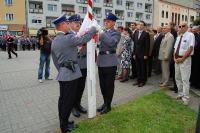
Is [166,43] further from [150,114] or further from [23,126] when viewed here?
[23,126]

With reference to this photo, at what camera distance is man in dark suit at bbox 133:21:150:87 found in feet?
29.6

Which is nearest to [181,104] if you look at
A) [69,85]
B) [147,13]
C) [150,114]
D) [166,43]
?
[150,114]

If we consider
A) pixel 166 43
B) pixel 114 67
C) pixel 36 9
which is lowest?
pixel 114 67

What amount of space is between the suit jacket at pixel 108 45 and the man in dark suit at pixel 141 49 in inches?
122

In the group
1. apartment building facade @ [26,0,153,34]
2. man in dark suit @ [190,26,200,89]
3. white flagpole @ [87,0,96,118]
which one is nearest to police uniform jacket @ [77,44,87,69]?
white flagpole @ [87,0,96,118]

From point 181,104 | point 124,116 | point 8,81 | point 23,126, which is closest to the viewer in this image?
point 23,126

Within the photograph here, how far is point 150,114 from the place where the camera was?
6074mm

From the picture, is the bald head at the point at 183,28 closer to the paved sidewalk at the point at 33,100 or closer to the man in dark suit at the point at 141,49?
the man in dark suit at the point at 141,49

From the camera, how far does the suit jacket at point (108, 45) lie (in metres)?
5.85

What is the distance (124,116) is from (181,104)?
78.4 inches

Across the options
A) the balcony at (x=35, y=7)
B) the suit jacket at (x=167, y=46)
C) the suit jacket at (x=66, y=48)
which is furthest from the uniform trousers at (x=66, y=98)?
the balcony at (x=35, y=7)

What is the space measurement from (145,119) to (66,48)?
7.97 feet

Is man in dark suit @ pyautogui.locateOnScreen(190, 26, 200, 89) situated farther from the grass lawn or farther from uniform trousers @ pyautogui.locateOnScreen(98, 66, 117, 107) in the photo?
uniform trousers @ pyautogui.locateOnScreen(98, 66, 117, 107)

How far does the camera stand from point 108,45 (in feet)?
19.5
